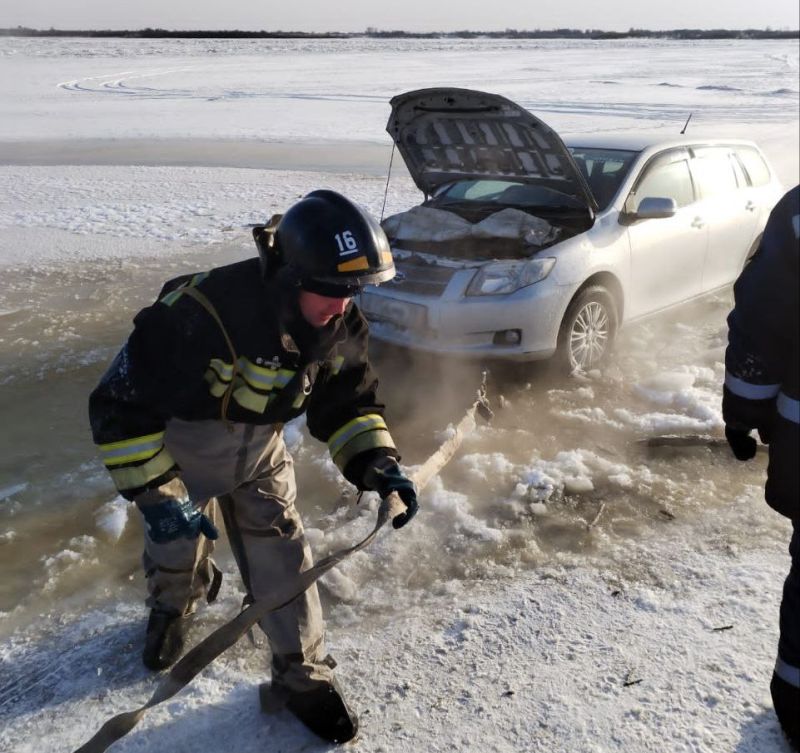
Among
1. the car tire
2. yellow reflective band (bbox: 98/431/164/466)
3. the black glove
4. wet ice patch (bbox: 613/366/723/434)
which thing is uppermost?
yellow reflective band (bbox: 98/431/164/466)

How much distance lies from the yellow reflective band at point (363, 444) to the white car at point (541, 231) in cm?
243

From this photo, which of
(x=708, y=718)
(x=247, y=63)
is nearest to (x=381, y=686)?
(x=708, y=718)

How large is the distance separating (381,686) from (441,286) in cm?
292

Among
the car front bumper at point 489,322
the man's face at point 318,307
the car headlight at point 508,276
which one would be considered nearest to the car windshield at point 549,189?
the car headlight at point 508,276

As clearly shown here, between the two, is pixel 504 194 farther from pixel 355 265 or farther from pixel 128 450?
pixel 128 450

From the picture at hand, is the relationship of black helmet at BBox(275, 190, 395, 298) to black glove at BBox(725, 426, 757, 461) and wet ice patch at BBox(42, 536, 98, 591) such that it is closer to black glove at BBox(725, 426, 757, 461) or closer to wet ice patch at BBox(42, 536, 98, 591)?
black glove at BBox(725, 426, 757, 461)

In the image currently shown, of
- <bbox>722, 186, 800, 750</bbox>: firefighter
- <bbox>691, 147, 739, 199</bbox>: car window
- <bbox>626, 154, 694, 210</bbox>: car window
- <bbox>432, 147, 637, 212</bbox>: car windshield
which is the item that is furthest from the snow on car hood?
<bbox>722, 186, 800, 750</bbox>: firefighter

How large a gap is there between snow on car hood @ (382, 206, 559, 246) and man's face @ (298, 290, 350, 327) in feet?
10.7

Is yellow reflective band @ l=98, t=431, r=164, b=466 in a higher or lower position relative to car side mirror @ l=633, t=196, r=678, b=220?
lower

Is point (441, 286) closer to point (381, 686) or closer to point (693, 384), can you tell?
point (693, 384)

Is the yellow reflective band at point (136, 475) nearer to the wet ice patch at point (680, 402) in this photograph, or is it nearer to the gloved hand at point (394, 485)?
the gloved hand at point (394, 485)

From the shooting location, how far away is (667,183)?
593cm

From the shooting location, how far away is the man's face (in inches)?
89.5

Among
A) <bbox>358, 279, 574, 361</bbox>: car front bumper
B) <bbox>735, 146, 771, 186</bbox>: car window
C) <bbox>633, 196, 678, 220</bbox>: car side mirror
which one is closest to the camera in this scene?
<bbox>358, 279, 574, 361</bbox>: car front bumper
